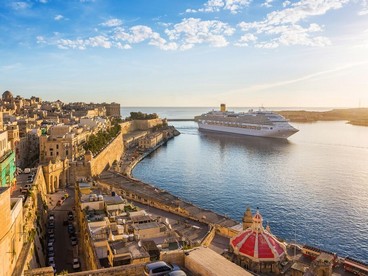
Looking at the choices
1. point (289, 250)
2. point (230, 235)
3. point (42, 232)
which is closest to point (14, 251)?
point (42, 232)

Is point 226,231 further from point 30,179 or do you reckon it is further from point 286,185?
point 286,185

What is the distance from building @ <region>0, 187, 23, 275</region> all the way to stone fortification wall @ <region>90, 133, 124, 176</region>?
24877 mm

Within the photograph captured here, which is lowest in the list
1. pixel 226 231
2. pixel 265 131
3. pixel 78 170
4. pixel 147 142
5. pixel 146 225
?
pixel 226 231

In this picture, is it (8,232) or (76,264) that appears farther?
(76,264)

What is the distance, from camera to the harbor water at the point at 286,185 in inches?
1146

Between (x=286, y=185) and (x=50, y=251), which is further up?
(x=50, y=251)

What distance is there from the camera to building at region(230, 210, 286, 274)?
704 inches

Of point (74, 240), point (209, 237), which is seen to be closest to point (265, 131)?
point (209, 237)

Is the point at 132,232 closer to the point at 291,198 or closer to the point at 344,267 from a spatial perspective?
the point at 344,267

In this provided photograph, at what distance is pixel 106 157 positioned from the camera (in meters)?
51.4

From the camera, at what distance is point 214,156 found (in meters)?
66.4

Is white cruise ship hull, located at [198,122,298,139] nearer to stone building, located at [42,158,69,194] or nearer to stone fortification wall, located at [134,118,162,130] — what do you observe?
stone fortification wall, located at [134,118,162,130]

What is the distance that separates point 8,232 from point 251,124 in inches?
3695

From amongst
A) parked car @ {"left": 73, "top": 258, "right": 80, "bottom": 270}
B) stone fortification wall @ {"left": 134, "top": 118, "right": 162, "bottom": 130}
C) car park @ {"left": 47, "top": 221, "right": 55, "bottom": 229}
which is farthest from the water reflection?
parked car @ {"left": 73, "top": 258, "right": 80, "bottom": 270}
